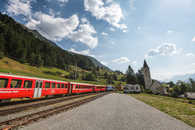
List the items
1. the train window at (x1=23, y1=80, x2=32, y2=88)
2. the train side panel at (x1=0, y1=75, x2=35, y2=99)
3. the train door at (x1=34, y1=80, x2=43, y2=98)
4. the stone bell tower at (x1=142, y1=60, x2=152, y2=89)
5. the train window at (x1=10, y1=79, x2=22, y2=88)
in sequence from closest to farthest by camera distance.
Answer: the train side panel at (x1=0, y1=75, x2=35, y2=99) → the train window at (x1=10, y1=79, x2=22, y2=88) → the train window at (x1=23, y1=80, x2=32, y2=88) → the train door at (x1=34, y1=80, x2=43, y2=98) → the stone bell tower at (x1=142, y1=60, x2=152, y2=89)

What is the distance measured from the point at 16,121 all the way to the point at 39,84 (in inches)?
315

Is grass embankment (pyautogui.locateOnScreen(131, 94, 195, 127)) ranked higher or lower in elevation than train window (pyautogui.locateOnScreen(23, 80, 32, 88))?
lower

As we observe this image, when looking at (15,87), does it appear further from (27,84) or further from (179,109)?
(179,109)

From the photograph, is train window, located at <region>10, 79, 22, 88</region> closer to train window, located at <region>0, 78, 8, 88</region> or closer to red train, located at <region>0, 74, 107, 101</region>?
red train, located at <region>0, 74, 107, 101</region>

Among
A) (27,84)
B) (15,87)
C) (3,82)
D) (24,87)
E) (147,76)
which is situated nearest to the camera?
(3,82)

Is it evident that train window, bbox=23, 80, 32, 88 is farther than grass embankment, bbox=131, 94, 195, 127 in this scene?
Yes

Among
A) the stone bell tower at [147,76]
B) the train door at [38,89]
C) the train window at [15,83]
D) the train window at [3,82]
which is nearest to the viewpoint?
the train window at [3,82]

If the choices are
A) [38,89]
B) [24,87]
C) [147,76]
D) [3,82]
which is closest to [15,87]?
[24,87]

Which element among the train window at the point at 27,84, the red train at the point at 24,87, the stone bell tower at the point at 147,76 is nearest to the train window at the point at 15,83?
the red train at the point at 24,87

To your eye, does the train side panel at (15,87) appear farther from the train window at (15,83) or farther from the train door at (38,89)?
the train door at (38,89)

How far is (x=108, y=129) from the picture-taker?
16.5 ft

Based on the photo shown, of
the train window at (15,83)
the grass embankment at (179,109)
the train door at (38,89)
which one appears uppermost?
the train window at (15,83)

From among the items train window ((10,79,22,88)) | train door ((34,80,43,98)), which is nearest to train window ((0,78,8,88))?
train window ((10,79,22,88))

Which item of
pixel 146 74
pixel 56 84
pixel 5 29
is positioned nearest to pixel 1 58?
pixel 5 29
